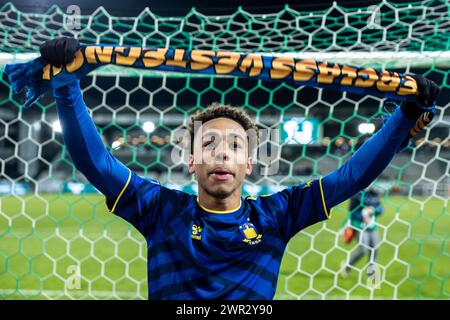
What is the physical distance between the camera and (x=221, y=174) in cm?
123

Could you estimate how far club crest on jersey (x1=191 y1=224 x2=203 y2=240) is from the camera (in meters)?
1.26

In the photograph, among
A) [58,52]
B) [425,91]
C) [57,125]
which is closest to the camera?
[58,52]

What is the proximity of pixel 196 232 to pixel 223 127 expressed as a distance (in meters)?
0.34

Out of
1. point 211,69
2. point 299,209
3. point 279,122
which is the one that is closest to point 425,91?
point 299,209

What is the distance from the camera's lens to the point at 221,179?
3.99 ft

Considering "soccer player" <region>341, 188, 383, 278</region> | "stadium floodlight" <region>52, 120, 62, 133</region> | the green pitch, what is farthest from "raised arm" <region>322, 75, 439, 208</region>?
"soccer player" <region>341, 188, 383, 278</region>

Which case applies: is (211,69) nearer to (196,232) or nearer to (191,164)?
(191,164)

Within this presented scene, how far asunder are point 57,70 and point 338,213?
314 inches

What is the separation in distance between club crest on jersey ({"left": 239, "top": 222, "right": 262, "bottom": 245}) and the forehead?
11.7 inches

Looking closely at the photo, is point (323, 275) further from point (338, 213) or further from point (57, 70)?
point (338, 213)

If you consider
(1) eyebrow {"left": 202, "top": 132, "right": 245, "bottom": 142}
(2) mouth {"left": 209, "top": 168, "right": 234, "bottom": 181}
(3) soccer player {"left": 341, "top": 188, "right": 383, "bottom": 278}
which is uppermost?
(1) eyebrow {"left": 202, "top": 132, "right": 245, "bottom": 142}

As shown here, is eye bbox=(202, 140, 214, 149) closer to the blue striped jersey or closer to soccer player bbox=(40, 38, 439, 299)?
soccer player bbox=(40, 38, 439, 299)

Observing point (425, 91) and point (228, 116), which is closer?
point (425, 91)
